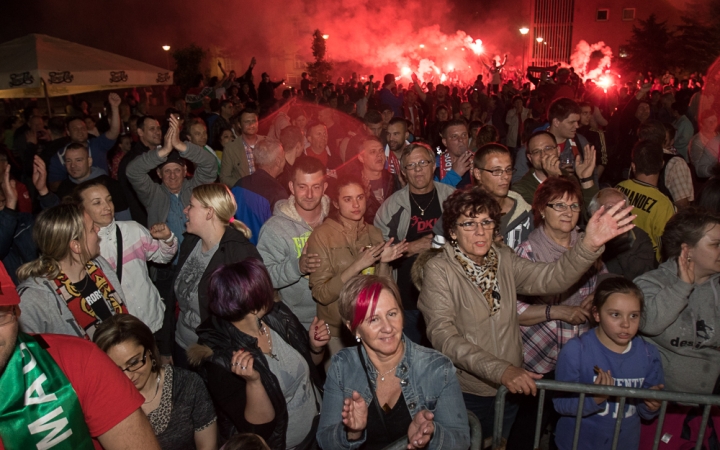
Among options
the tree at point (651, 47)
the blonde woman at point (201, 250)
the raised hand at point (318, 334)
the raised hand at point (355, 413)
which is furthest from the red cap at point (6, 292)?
the tree at point (651, 47)

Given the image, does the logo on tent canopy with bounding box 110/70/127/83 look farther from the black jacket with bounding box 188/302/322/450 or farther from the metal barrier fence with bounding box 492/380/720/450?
the metal barrier fence with bounding box 492/380/720/450

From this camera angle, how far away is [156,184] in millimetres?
5102

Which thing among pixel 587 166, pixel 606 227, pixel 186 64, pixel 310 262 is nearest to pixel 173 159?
pixel 310 262

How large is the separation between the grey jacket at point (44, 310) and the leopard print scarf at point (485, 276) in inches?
95.9

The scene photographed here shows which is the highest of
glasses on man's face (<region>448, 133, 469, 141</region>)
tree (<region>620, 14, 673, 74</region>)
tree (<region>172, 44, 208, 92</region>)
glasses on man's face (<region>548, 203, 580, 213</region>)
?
tree (<region>620, 14, 673, 74</region>)

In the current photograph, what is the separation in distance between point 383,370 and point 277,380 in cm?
68

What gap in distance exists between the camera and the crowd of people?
2.28 metres

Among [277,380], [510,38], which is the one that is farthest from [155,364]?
[510,38]

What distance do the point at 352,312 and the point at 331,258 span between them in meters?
1.20

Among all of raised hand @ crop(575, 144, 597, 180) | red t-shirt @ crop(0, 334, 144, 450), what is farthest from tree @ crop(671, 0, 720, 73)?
red t-shirt @ crop(0, 334, 144, 450)

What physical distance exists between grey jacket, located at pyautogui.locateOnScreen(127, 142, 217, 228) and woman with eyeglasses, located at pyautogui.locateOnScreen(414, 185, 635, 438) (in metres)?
3.12

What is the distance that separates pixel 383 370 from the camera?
2.48 m

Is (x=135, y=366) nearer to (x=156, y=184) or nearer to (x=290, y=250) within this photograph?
(x=290, y=250)

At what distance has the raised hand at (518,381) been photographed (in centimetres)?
239
